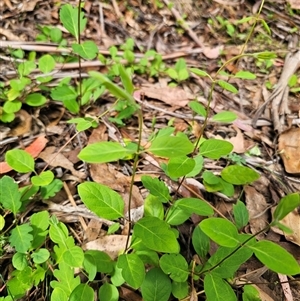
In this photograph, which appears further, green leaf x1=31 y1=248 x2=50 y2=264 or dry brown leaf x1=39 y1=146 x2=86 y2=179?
dry brown leaf x1=39 y1=146 x2=86 y2=179

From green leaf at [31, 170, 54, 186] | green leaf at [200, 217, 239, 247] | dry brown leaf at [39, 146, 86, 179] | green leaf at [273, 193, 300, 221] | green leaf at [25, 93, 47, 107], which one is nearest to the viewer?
green leaf at [273, 193, 300, 221]

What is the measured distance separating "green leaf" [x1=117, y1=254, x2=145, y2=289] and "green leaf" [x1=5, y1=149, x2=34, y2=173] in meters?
0.67

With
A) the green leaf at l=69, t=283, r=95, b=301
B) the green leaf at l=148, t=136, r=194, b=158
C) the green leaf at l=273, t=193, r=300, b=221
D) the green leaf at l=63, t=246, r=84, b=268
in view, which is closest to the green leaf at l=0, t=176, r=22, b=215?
the green leaf at l=63, t=246, r=84, b=268

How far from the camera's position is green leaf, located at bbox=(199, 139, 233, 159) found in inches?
56.2

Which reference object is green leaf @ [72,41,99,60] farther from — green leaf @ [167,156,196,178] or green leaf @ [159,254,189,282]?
green leaf @ [159,254,189,282]

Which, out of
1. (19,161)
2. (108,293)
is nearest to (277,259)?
(108,293)

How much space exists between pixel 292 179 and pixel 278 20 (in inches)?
80.8

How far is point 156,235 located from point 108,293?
1.16ft

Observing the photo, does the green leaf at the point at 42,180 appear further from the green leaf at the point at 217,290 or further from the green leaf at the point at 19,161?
the green leaf at the point at 217,290

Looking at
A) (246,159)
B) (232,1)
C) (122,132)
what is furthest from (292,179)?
→ (232,1)

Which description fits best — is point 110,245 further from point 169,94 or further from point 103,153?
point 169,94

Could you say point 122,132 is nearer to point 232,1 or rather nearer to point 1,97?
point 1,97

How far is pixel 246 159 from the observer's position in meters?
2.01

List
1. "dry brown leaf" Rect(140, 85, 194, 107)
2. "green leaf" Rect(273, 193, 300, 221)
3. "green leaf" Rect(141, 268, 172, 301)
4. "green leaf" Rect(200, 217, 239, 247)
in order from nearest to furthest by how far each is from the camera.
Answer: "green leaf" Rect(273, 193, 300, 221) < "green leaf" Rect(200, 217, 239, 247) < "green leaf" Rect(141, 268, 172, 301) < "dry brown leaf" Rect(140, 85, 194, 107)
